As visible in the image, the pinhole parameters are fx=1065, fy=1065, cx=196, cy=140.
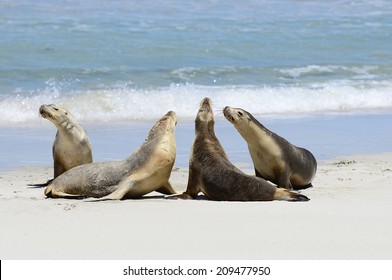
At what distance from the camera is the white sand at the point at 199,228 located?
588 centimetres

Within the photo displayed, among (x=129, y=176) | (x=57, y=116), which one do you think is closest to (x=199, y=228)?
(x=129, y=176)

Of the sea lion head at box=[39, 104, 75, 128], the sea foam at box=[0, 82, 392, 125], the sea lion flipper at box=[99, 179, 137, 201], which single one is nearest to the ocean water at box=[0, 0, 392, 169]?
the sea foam at box=[0, 82, 392, 125]

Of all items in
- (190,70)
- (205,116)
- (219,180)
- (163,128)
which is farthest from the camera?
(190,70)

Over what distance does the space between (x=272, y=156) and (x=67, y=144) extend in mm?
1805

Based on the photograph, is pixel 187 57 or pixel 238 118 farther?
pixel 187 57

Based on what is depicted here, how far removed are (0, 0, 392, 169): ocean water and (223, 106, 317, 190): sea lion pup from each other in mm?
1363

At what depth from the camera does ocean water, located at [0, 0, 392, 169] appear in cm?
1216

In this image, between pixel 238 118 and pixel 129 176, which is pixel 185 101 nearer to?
pixel 238 118

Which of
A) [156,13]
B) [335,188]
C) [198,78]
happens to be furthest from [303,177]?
[156,13]

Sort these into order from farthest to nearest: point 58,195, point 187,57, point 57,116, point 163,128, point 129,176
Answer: point 187,57 → point 57,116 → point 163,128 → point 58,195 → point 129,176

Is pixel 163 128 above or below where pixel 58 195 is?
above

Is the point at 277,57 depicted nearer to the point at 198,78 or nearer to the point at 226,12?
the point at 198,78

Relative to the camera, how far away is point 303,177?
8859 millimetres

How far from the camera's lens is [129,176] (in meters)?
7.95
